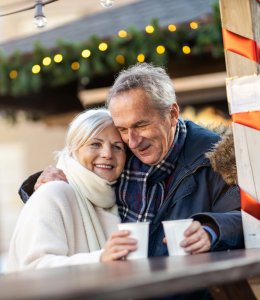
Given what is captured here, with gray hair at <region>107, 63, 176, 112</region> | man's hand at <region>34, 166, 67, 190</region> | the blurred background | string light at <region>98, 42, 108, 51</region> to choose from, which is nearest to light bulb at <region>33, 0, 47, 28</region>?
gray hair at <region>107, 63, 176, 112</region>

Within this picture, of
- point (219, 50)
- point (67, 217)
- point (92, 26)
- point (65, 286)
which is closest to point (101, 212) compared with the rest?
point (67, 217)

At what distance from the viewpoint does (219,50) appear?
6363 millimetres

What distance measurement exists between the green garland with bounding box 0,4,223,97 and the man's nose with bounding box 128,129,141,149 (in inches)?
114

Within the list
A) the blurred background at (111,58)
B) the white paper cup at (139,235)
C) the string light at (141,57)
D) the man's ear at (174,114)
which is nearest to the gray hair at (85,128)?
the man's ear at (174,114)

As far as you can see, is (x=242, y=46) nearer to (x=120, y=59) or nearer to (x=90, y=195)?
(x=90, y=195)

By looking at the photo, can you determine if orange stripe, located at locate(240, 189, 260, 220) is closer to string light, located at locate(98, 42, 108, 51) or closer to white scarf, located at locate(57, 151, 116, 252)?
white scarf, located at locate(57, 151, 116, 252)

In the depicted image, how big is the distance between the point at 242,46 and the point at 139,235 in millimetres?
916

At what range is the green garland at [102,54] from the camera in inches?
254

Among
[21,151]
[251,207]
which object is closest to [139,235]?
[251,207]

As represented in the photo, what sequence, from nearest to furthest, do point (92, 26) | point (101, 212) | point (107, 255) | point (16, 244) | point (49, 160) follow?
point (107, 255)
point (16, 244)
point (101, 212)
point (92, 26)
point (49, 160)

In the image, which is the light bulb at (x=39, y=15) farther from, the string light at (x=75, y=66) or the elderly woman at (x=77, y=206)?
the string light at (x=75, y=66)

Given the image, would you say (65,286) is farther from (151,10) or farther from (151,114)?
(151,10)

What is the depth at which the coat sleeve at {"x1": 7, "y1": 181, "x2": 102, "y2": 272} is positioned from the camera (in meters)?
3.13

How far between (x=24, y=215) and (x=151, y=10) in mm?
4516
